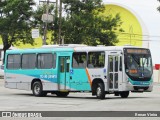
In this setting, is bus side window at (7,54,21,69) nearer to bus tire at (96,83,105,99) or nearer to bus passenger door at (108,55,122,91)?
bus tire at (96,83,105,99)

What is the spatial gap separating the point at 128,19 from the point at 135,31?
7.13ft

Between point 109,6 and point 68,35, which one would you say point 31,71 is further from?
point 109,6

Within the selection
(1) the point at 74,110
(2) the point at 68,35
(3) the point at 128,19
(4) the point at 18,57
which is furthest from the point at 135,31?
(1) the point at 74,110

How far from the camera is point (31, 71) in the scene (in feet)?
103

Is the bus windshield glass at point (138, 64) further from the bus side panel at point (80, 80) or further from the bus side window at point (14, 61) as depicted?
the bus side window at point (14, 61)

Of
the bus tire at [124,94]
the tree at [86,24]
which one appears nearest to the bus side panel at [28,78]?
the bus tire at [124,94]

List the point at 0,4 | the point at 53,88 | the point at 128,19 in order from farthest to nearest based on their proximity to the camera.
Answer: the point at 128,19
the point at 0,4
the point at 53,88

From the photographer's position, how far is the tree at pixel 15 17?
60938 millimetres

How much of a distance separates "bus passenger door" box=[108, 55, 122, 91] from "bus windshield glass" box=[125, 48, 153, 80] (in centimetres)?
40

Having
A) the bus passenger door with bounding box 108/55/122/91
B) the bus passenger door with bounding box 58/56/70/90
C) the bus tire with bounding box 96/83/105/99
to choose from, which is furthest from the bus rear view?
the bus passenger door with bounding box 58/56/70/90

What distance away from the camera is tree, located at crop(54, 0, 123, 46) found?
189 ft

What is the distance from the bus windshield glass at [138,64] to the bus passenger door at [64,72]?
371 cm

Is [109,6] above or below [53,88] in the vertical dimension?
above

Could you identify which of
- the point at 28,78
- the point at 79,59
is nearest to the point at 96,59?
the point at 79,59
